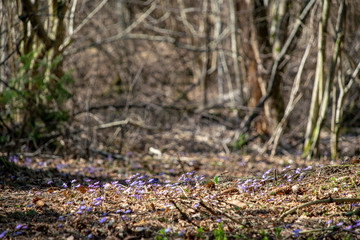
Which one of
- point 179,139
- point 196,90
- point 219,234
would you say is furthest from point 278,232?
point 196,90

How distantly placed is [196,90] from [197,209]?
9592mm

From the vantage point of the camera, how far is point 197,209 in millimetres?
3137

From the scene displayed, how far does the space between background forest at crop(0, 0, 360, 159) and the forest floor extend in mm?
2028

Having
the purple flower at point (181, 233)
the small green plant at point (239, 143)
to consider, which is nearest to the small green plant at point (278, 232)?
the purple flower at point (181, 233)

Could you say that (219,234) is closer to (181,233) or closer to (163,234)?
(181,233)

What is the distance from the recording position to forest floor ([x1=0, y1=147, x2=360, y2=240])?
111 inches

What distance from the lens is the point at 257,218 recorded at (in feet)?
10.00

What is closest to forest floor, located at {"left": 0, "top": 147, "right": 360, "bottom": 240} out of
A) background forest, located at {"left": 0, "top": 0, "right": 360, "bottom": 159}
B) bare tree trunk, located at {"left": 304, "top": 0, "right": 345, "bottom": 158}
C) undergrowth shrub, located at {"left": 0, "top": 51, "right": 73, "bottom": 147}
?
undergrowth shrub, located at {"left": 0, "top": 51, "right": 73, "bottom": 147}

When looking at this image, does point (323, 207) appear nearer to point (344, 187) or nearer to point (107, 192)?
point (344, 187)

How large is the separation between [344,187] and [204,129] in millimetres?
5745

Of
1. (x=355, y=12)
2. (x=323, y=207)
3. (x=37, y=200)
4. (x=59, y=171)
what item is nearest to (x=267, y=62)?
(x=355, y=12)

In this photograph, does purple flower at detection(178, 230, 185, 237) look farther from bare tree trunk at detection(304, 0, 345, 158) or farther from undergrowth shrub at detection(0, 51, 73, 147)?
bare tree trunk at detection(304, 0, 345, 158)

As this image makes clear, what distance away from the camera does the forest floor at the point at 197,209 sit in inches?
111

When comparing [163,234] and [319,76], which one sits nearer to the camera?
[163,234]
